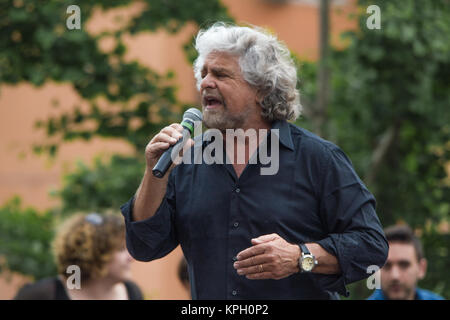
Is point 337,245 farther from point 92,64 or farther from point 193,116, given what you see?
point 92,64

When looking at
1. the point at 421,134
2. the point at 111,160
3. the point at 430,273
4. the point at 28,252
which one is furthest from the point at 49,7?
the point at 430,273

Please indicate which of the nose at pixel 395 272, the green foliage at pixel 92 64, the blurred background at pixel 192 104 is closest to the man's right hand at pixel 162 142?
the nose at pixel 395 272

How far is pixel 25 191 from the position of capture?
12.5 meters

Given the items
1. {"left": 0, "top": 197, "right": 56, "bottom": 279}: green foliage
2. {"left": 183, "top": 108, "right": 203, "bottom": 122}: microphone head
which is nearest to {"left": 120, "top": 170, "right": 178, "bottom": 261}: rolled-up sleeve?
{"left": 183, "top": 108, "right": 203, "bottom": 122}: microphone head

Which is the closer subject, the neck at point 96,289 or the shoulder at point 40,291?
the shoulder at point 40,291

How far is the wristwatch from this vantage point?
2.59m

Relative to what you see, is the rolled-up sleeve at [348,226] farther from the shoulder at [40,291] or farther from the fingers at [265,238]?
the shoulder at [40,291]

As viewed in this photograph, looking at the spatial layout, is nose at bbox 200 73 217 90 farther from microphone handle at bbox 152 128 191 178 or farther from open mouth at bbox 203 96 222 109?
microphone handle at bbox 152 128 191 178

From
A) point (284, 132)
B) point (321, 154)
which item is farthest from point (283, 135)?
point (321, 154)

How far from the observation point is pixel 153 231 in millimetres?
2844

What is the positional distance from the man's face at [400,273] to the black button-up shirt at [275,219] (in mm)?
1794

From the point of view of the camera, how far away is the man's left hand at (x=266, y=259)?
2.51 metres
